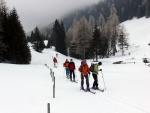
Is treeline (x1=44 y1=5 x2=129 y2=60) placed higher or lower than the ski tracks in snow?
higher

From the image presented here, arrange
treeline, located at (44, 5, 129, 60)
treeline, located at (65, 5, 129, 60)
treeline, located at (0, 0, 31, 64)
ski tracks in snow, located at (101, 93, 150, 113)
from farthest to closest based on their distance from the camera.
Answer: treeline, located at (44, 5, 129, 60) → treeline, located at (65, 5, 129, 60) → treeline, located at (0, 0, 31, 64) → ski tracks in snow, located at (101, 93, 150, 113)

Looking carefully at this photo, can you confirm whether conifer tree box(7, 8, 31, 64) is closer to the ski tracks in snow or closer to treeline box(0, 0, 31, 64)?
treeline box(0, 0, 31, 64)

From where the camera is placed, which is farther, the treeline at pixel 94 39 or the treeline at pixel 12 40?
the treeline at pixel 94 39

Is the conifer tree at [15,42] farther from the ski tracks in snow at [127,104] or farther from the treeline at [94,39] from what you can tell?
the ski tracks in snow at [127,104]

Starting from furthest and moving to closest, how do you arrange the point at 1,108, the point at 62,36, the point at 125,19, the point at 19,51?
the point at 125,19 < the point at 62,36 < the point at 19,51 < the point at 1,108

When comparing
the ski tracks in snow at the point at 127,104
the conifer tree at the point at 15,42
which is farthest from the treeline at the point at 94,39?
the ski tracks in snow at the point at 127,104

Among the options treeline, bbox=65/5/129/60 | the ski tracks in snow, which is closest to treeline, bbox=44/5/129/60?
treeline, bbox=65/5/129/60

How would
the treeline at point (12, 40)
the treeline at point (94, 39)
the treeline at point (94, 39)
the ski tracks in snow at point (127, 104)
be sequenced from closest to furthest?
the ski tracks in snow at point (127, 104)
the treeline at point (12, 40)
the treeline at point (94, 39)
the treeline at point (94, 39)

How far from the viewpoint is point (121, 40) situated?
74875mm

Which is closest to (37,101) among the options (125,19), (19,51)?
(19,51)

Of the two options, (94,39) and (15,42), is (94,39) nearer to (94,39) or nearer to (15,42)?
(94,39)

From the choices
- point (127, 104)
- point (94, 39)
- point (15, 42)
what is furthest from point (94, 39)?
point (127, 104)

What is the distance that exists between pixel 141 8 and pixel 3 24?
11697 cm

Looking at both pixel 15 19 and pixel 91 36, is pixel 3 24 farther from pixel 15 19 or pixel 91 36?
pixel 91 36
